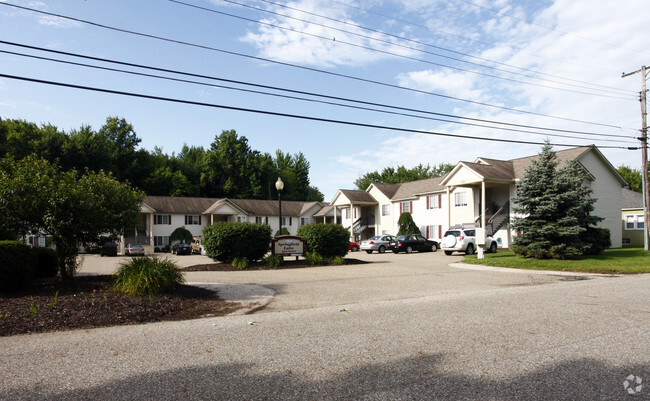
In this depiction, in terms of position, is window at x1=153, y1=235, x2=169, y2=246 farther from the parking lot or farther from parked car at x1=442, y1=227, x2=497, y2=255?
the parking lot

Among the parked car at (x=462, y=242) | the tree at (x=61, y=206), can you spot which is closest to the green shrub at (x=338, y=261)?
the parked car at (x=462, y=242)

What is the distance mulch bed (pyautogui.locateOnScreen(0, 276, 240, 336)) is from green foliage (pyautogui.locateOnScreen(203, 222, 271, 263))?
30.2 feet

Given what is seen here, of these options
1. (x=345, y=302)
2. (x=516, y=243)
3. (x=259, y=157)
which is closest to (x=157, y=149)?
(x=259, y=157)

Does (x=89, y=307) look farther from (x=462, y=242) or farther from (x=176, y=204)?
(x=176, y=204)

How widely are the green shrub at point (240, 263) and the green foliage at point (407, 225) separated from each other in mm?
25169

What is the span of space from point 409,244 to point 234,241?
1798 centimetres

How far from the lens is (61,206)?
10.5m

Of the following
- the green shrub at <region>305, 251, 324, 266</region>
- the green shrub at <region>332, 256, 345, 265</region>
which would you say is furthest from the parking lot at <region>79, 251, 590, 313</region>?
the green shrub at <region>332, 256, 345, 265</region>

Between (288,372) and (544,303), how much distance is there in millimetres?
7069

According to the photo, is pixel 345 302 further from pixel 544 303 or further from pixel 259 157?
pixel 259 157

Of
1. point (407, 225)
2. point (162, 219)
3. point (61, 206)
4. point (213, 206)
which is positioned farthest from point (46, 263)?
point (213, 206)

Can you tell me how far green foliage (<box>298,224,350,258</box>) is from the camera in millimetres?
22234

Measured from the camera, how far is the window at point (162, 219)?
4976 centimetres

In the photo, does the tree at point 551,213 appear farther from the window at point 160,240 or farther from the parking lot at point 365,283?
the window at point 160,240
